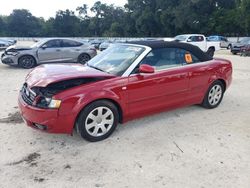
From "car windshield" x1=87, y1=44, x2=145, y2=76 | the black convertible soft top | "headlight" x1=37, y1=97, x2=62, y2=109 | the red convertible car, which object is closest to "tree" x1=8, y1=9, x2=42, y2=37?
"car windshield" x1=87, y1=44, x2=145, y2=76

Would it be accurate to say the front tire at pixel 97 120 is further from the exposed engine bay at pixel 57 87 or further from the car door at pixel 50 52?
the car door at pixel 50 52

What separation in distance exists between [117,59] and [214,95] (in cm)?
228

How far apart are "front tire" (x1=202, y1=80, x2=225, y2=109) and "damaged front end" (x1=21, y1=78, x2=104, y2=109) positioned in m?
2.53

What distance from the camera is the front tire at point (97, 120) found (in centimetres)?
375

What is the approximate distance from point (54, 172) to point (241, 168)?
233cm

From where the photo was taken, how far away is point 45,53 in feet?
37.2

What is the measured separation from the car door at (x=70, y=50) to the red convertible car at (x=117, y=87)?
7038mm

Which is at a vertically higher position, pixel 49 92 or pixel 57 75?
pixel 57 75

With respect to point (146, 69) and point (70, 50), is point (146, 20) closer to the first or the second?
point (70, 50)

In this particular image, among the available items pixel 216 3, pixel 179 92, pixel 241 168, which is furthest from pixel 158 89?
pixel 216 3

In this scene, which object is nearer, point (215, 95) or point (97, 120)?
point (97, 120)

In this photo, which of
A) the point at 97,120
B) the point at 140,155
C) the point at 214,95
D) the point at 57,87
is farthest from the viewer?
the point at 214,95

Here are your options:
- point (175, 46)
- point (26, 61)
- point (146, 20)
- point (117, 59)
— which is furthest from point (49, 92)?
point (146, 20)

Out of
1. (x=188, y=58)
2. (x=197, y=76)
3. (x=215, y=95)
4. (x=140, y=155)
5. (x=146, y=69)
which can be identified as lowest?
(x=140, y=155)
